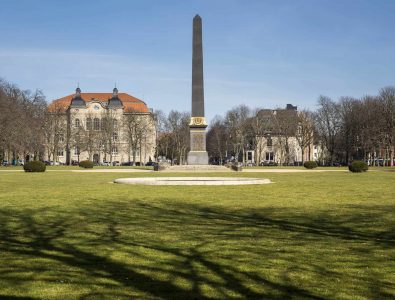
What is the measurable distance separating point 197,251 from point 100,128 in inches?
3575

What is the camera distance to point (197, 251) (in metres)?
8.23

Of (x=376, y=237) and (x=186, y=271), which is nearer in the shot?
(x=186, y=271)

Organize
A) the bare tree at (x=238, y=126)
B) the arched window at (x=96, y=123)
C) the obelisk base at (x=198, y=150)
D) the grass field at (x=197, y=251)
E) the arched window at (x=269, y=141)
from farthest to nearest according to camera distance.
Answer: the arched window at (x=269, y=141) → the arched window at (x=96, y=123) → the bare tree at (x=238, y=126) → the obelisk base at (x=198, y=150) → the grass field at (x=197, y=251)

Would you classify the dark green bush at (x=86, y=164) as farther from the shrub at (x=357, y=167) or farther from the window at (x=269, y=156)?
the window at (x=269, y=156)

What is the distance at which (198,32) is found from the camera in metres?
45.5

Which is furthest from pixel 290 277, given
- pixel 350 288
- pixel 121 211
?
pixel 121 211

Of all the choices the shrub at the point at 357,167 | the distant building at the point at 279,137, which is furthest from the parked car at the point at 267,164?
the shrub at the point at 357,167

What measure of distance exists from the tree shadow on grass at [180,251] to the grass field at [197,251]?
0.02 metres

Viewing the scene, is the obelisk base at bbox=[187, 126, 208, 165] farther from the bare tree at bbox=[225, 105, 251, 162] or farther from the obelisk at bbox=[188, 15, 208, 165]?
the bare tree at bbox=[225, 105, 251, 162]

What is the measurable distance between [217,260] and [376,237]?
3.93 m

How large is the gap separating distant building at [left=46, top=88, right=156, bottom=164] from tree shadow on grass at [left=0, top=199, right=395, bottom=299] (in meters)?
73.1

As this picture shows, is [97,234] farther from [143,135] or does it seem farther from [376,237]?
[143,135]

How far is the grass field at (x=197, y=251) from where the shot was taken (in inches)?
235

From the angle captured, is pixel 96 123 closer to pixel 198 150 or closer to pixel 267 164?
pixel 267 164
